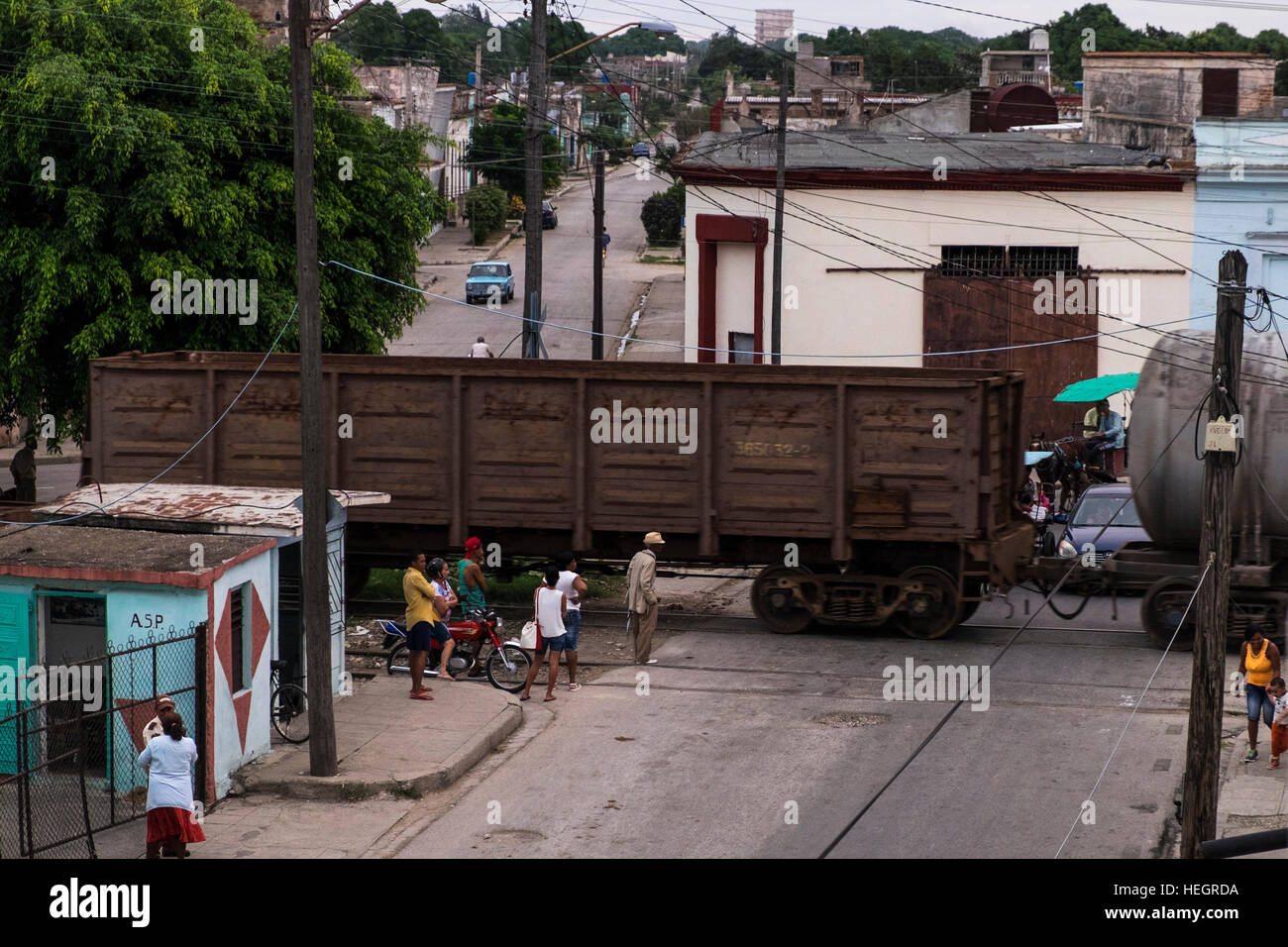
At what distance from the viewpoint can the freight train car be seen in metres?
18.3

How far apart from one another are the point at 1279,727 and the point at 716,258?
67.4 ft

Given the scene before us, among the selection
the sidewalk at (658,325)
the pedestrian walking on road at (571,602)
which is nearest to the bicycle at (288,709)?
the pedestrian walking on road at (571,602)

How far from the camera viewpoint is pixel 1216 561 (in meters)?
12.4

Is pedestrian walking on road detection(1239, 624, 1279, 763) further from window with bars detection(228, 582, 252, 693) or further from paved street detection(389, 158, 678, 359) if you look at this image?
paved street detection(389, 158, 678, 359)

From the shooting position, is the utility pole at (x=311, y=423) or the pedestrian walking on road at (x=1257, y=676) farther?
the pedestrian walking on road at (x=1257, y=676)

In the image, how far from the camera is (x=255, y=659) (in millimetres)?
14008

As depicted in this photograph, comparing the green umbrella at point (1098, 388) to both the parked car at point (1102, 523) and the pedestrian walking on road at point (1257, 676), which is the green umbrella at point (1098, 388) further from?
the pedestrian walking on road at point (1257, 676)

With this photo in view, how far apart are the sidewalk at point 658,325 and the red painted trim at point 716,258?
412 centimetres

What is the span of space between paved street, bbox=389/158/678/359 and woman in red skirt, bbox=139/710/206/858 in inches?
925

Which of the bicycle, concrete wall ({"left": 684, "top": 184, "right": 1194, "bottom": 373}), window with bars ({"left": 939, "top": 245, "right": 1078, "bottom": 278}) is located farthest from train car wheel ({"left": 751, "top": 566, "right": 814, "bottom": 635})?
window with bars ({"left": 939, "top": 245, "right": 1078, "bottom": 278})

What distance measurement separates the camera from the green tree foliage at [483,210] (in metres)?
64.8

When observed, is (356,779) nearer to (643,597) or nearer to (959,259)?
(643,597)

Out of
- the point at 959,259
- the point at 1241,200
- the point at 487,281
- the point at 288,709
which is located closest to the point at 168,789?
the point at 288,709

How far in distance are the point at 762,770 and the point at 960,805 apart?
6.02ft
